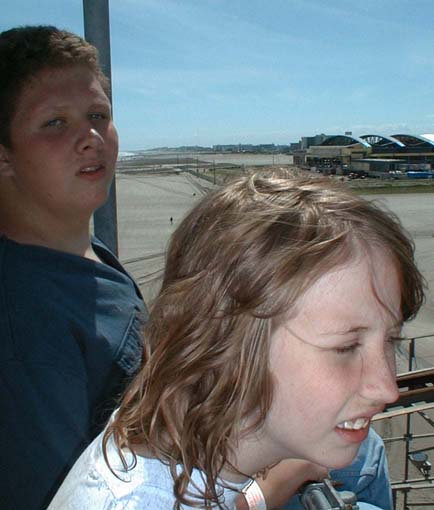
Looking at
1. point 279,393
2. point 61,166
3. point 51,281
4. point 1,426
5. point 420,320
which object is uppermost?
point 61,166

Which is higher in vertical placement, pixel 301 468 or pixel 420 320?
pixel 301 468

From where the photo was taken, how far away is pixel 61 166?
1.45m

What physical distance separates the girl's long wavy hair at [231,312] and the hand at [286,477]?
0.24 meters

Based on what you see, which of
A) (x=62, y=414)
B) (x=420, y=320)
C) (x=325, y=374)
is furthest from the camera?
(x=420, y=320)

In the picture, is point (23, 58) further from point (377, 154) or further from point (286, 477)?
point (377, 154)

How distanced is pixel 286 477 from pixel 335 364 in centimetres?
43

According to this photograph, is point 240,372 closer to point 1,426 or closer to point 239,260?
point 239,260

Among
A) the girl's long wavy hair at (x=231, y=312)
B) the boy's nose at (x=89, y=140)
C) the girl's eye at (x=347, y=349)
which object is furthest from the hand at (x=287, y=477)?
the boy's nose at (x=89, y=140)

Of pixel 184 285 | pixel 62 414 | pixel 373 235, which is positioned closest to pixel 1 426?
pixel 62 414

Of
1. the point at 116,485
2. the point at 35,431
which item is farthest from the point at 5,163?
the point at 116,485

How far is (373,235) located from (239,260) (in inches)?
10.6

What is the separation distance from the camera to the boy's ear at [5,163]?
4.78 ft

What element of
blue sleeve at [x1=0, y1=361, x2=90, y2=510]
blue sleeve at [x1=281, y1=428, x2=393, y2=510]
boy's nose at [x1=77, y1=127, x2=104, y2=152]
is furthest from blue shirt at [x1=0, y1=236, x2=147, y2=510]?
blue sleeve at [x1=281, y1=428, x2=393, y2=510]

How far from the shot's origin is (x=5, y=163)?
4.78ft
